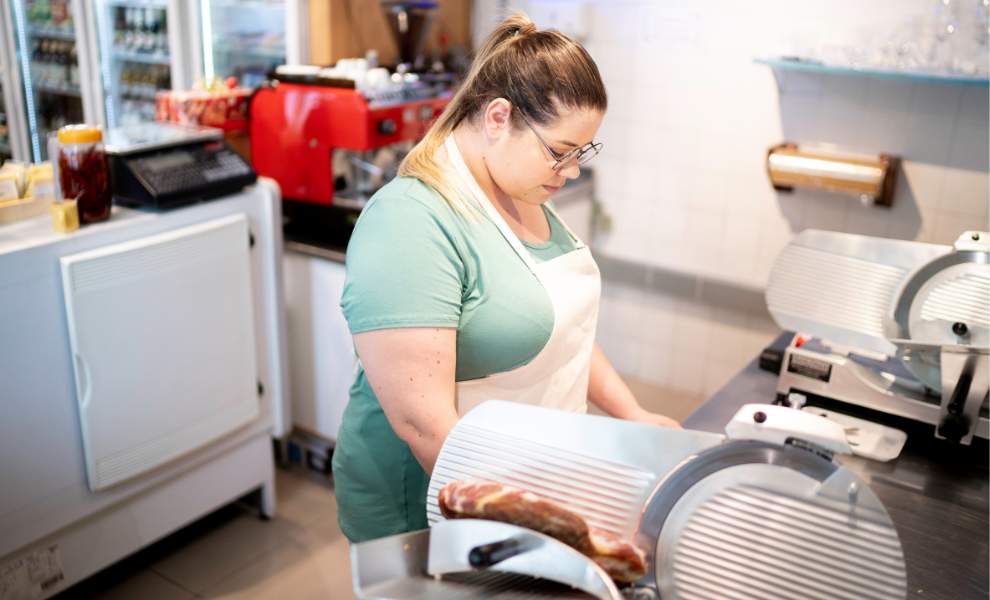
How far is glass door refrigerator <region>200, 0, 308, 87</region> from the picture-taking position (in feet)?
11.3

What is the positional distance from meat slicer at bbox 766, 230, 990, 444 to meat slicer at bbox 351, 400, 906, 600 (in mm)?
705

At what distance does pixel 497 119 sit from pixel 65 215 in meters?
1.27

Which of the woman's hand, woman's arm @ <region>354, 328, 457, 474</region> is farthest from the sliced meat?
the woman's hand

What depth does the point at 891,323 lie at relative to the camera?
5.40 feet

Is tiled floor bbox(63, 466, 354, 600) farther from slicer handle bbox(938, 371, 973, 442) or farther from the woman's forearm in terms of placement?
slicer handle bbox(938, 371, 973, 442)

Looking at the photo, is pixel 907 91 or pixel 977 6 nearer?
pixel 977 6

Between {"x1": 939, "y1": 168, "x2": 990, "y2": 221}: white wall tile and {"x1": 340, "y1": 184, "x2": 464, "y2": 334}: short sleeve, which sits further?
{"x1": 939, "y1": 168, "x2": 990, "y2": 221}: white wall tile

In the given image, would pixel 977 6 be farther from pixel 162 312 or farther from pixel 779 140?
pixel 162 312

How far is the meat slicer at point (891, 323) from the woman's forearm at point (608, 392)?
349 mm

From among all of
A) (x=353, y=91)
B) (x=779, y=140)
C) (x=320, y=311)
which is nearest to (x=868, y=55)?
(x=779, y=140)

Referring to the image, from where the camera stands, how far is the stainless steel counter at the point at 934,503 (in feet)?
4.36

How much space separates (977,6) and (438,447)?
8.07 feet

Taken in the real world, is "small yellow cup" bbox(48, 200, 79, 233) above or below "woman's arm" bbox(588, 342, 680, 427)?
above

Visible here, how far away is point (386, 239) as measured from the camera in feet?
4.17
